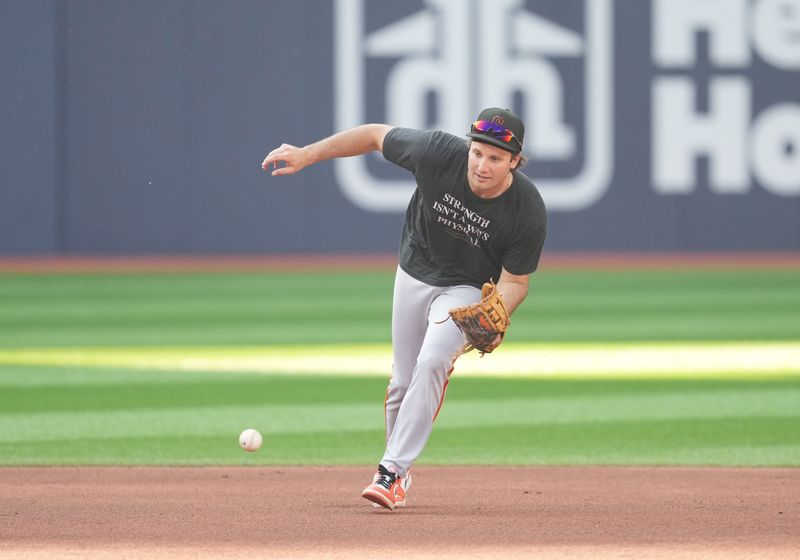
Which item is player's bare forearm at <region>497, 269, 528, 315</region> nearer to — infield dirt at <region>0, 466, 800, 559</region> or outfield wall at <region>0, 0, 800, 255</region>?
infield dirt at <region>0, 466, 800, 559</region>

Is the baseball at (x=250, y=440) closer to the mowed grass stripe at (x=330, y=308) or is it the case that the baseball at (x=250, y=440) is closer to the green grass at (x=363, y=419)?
the green grass at (x=363, y=419)

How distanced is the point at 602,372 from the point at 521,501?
185 inches

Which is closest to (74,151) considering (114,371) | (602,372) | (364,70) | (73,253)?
(73,253)

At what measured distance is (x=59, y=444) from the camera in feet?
27.7

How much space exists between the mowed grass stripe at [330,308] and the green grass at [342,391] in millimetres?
50

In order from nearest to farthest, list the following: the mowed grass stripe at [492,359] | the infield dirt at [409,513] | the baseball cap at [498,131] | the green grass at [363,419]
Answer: the infield dirt at [409,513]
the baseball cap at [498,131]
the green grass at [363,419]
the mowed grass stripe at [492,359]

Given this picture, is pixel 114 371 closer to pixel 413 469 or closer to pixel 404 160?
pixel 413 469

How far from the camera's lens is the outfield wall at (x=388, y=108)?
71.0ft

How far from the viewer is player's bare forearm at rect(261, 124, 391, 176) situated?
6512 mm

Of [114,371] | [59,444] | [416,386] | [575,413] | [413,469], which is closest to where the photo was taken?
[416,386]

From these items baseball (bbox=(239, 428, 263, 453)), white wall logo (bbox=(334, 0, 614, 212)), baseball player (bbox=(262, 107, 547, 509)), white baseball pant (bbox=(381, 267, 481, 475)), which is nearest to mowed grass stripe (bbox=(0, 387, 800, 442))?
baseball (bbox=(239, 428, 263, 453))

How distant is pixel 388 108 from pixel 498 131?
51.9 ft

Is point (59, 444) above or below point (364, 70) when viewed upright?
below

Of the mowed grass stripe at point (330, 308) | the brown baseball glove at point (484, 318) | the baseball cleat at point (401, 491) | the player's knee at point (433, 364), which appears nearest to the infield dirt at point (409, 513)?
the baseball cleat at point (401, 491)
